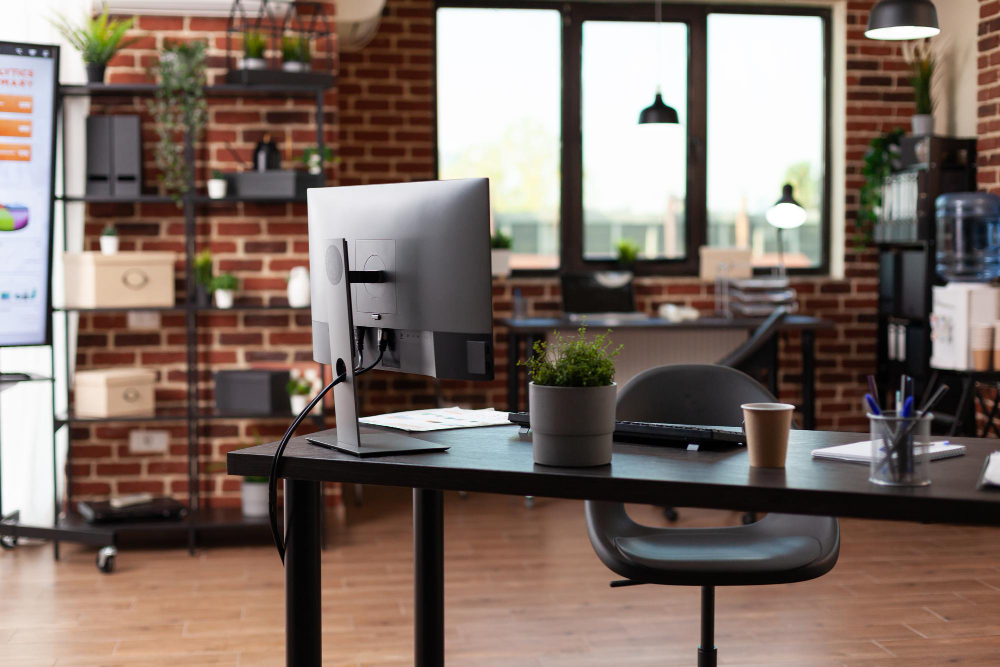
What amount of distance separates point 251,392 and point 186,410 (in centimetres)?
30

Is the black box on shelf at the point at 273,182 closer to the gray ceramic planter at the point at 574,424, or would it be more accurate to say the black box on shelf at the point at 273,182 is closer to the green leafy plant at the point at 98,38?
the green leafy plant at the point at 98,38

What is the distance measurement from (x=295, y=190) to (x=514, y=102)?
199 centimetres

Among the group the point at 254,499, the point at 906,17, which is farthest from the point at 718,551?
the point at 254,499

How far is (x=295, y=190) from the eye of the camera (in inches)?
161

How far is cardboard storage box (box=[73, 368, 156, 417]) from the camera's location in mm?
3986

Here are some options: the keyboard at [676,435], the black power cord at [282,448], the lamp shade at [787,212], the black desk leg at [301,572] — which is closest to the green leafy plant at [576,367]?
the keyboard at [676,435]

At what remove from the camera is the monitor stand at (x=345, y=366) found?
188cm

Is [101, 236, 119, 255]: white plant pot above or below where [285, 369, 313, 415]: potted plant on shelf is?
above

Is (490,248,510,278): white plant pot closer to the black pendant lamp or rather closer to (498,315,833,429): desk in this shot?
(498,315,833,429): desk

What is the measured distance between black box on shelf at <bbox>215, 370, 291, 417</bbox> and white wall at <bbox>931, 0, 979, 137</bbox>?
3608mm

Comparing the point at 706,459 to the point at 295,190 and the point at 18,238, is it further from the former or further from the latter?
the point at 18,238

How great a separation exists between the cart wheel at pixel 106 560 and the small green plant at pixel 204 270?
3.51 feet

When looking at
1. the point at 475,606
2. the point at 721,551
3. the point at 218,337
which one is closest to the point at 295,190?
the point at 218,337

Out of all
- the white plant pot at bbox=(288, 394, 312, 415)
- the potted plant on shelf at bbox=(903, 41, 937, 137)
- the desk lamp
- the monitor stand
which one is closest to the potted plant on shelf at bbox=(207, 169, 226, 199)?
the white plant pot at bbox=(288, 394, 312, 415)
